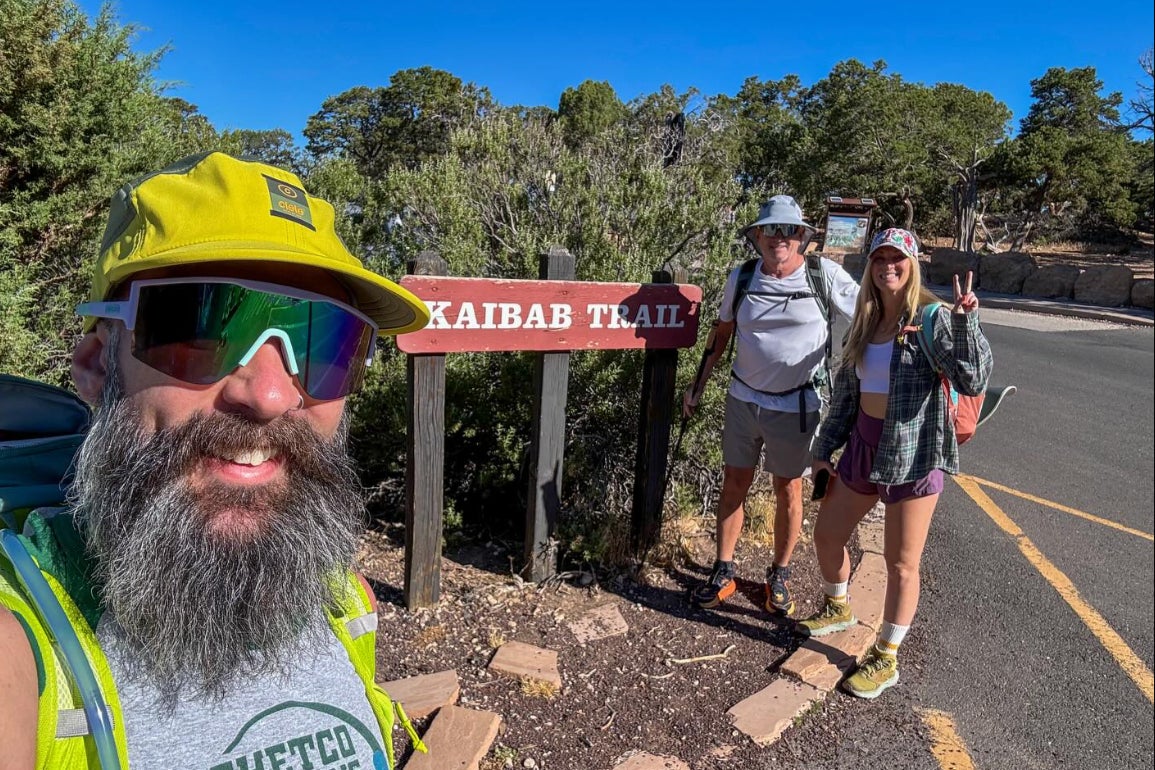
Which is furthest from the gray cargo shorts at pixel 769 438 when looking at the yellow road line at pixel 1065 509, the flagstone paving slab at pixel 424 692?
the yellow road line at pixel 1065 509

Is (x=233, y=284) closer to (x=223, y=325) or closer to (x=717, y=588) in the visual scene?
(x=223, y=325)

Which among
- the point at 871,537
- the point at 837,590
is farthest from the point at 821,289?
the point at 871,537

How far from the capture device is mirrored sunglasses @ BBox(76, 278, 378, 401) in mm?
1062

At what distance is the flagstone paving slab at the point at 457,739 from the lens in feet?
7.61

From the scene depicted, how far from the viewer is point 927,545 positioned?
4.38 meters

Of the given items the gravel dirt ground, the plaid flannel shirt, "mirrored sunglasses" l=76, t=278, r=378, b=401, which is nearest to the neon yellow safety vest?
"mirrored sunglasses" l=76, t=278, r=378, b=401

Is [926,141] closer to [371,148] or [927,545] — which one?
[371,148]

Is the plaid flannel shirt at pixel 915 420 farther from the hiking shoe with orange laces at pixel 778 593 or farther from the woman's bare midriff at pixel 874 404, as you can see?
the hiking shoe with orange laces at pixel 778 593

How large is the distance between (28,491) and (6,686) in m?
0.42

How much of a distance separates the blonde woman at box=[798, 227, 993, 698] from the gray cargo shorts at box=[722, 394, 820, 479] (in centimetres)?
13

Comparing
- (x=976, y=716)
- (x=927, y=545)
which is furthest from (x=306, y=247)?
(x=927, y=545)

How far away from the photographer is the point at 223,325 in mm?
1092

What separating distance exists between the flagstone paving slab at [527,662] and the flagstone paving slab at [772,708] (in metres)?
0.70

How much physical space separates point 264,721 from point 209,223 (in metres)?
0.72
